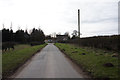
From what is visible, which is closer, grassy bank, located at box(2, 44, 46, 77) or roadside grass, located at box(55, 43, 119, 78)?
roadside grass, located at box(55, 43, 119, 78)

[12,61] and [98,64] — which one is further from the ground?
[98,64]

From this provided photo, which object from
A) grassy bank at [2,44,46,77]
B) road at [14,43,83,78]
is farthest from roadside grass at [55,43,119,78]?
grassy bank at [2,44,46,77]

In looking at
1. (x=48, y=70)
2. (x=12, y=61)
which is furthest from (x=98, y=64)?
(x=12, y=61)

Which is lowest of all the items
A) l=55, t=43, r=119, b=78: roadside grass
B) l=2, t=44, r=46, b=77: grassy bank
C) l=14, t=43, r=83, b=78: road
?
l=14, t=43, r=83, b=78: road

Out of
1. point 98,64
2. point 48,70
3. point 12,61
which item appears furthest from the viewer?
point 12,61

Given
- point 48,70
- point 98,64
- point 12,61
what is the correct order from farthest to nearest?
point 12,61, point 98,64, point 48,70

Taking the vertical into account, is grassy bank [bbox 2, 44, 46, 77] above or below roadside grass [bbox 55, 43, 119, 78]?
below

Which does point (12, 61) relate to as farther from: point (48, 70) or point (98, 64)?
point (98, 64)

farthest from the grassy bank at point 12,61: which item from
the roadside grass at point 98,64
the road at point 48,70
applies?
the roadside grass at point 98,64

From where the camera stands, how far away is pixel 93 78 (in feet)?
23.9

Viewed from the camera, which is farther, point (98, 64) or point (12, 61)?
point (12, 61)

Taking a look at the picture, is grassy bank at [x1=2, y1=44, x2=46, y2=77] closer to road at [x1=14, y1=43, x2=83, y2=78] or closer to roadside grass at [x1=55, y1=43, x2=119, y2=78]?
road at [x1=14, y1=43, x2=83, y2=78]

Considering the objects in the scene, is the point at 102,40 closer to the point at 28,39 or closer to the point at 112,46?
the point at 112,46

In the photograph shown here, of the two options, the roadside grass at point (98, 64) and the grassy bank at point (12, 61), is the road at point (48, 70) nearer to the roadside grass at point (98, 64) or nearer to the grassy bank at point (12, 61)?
the grassy bank at point (12, 61)
